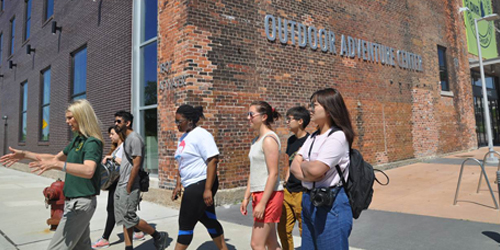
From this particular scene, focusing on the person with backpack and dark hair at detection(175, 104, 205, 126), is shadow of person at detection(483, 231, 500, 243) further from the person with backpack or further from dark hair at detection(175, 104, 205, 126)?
dark hair at detection(175, 104, 205, 126)

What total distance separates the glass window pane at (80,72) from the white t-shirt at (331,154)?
35.6ft

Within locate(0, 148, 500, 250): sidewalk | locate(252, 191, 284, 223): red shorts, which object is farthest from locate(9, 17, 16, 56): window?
locate(252, 191, 284, 223): red shorts

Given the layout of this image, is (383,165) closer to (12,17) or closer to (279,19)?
Answer: (279,19)

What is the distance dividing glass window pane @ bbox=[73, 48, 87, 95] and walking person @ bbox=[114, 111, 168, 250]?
8103 millimetres

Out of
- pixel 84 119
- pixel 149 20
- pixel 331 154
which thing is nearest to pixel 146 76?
pixel 149 20

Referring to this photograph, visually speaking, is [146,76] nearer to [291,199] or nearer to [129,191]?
[129,191]

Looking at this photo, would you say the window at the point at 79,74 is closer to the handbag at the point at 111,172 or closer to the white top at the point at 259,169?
the handbag at the point at 111,172

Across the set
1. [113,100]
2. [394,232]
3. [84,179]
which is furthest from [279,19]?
[84,179]

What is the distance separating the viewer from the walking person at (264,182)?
2832 millimetres

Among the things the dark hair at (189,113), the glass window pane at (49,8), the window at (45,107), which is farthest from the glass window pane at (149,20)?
the glass window pane at (49,8)

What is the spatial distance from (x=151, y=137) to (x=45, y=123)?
29.6 ft

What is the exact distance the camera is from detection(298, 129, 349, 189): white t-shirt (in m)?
2.10

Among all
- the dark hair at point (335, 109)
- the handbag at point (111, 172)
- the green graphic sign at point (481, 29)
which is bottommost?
the handbag at point (111, 172)

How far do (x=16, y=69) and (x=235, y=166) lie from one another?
18.2m
